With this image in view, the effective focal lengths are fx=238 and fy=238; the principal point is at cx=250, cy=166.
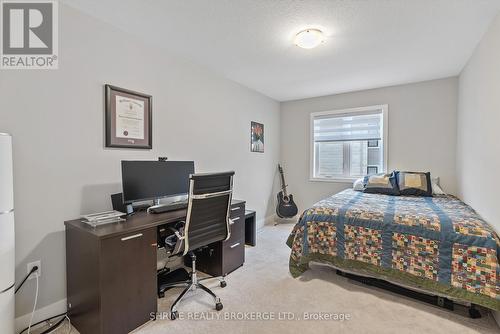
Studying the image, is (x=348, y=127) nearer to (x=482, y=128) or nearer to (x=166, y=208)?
(x=482, y=128)

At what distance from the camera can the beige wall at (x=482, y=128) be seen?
1935 millimetres

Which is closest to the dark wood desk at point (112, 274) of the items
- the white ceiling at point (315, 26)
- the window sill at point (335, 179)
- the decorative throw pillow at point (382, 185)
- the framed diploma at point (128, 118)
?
the framed diploma at point (128, 118)

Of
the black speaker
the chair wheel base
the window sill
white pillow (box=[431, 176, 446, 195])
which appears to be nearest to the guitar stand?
the chair wheel base

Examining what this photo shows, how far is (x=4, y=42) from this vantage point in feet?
5.48

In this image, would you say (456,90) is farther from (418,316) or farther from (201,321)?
(201,321)

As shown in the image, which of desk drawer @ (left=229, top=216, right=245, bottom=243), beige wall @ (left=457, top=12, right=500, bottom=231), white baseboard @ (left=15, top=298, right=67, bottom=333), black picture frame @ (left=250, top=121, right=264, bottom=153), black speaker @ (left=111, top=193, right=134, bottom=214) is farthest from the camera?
black picture frame @ (left=250, top=121, right=264, bottom=153)

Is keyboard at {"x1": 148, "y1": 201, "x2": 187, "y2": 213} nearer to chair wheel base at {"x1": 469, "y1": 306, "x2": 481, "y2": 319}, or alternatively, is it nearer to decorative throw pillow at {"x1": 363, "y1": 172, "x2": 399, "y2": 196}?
chair wheel base at {"x1": 469, "y1": 306, "x2": 481, "y2": 319}

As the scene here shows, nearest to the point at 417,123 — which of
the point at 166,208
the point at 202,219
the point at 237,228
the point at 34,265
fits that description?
the point at 237,228

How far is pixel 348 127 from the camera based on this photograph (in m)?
4.30

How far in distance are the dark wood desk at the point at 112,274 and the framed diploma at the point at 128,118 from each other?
29.7 inches

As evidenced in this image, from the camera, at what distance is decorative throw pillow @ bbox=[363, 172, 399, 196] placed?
3.33 metres

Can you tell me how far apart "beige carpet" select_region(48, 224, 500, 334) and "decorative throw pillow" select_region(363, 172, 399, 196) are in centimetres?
147

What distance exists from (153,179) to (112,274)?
0.86m

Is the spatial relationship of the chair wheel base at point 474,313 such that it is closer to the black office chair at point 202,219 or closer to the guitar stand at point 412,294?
the guitar stand at point 412,294
